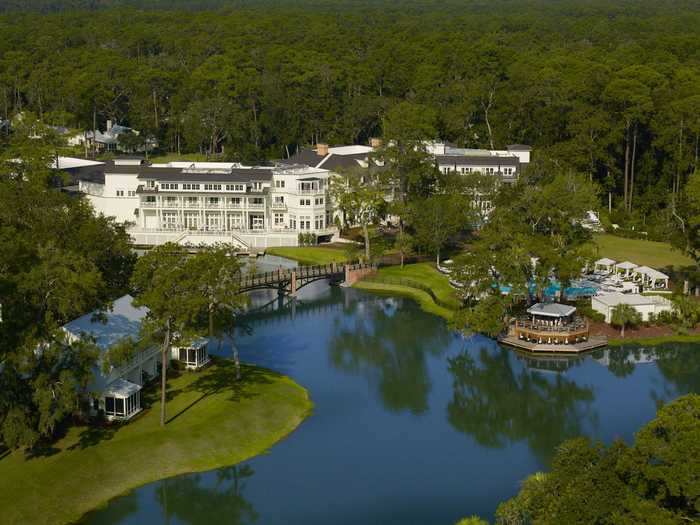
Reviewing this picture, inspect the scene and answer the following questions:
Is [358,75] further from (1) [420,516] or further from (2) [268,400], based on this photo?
(1) [420,516]

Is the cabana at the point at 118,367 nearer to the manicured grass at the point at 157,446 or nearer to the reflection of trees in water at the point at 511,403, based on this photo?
the manicured grass at the point at 157,446

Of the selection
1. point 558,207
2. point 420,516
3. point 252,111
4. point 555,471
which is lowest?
point 420,516

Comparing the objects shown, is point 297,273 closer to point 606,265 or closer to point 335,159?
point 606,265

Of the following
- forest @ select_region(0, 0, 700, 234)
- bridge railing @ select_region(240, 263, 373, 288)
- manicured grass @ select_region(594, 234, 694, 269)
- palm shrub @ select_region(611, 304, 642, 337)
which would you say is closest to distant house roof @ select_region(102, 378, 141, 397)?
bridge railing @ select_region(240, 263, 373, 288)

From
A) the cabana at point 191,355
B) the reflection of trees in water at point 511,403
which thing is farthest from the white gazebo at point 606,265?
the cabana at point 191,355

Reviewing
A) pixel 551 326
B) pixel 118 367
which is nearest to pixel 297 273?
pixel 551 326

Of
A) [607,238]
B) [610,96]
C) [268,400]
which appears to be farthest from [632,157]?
[268,400]

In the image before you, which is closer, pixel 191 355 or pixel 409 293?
pixel 191 355
